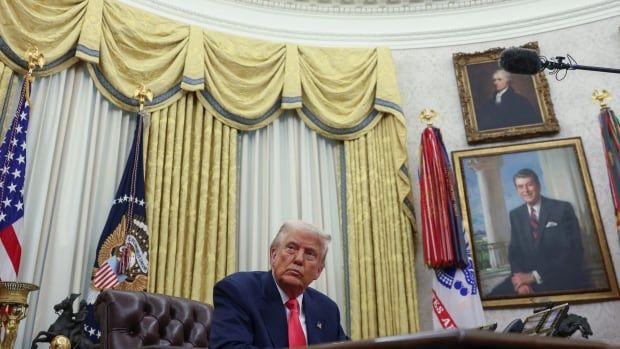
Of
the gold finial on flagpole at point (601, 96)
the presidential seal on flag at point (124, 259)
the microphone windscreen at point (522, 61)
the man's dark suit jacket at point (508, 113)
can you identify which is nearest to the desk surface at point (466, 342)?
the microphone windscreen at point (522, 61)

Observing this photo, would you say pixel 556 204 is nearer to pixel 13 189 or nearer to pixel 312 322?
pixel 312 322

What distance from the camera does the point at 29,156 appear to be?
200 inches

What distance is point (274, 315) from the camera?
7.91ft

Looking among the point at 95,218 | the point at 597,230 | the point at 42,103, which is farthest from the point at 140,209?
the point at 597,230

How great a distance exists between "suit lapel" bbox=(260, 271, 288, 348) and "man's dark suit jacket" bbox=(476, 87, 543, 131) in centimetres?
499

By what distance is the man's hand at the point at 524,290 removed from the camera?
5.94 meters

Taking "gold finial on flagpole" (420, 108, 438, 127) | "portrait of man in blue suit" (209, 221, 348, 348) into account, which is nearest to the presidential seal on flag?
"portrait of man in blue suit" (209, 221, 348, 348)

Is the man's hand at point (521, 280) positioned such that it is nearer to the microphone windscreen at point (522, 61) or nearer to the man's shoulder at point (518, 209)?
the man's shoulder at point (518, 209)

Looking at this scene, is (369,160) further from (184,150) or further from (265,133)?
(184,150)

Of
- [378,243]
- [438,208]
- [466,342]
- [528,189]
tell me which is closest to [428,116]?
[438,208]

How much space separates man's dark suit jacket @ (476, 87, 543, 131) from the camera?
6730mm

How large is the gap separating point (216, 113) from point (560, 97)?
4.19m

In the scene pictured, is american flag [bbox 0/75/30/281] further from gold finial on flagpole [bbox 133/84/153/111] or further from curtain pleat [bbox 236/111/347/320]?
curtain pleat [bbox 236/111/347/320]

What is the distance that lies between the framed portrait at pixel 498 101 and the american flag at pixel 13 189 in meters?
4.86
